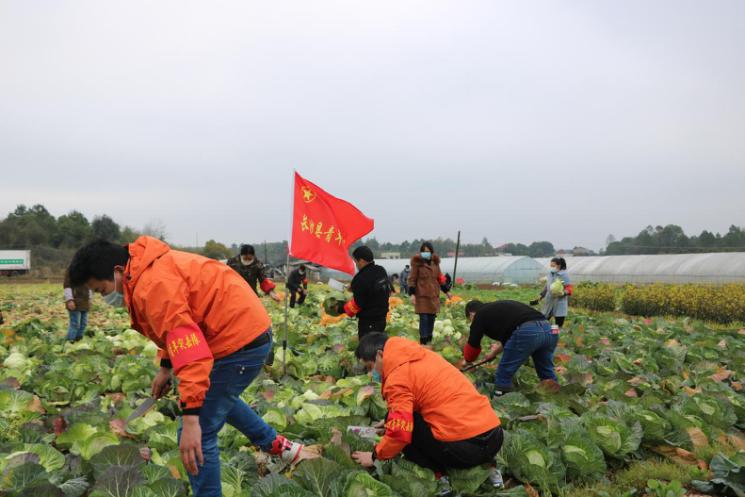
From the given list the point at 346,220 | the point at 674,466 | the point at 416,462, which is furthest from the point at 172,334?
the point at 346,220

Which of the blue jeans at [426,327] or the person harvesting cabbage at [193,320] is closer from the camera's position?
the person harvesting cabbage at [193,320]

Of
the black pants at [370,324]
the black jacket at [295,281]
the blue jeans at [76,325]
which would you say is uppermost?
the black pants at [370,324]

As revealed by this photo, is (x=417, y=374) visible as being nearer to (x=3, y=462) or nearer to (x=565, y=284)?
(x=3, y=462)

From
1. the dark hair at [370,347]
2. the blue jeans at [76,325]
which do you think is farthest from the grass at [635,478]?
the blue jeans at [76,325]

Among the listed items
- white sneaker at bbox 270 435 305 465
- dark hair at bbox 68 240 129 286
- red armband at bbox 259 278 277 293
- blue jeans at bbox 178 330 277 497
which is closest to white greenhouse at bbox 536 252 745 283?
red armband at bbox 259 278 277 293

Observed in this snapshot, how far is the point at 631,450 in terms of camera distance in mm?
3684

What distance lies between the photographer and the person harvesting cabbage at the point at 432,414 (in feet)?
9.84

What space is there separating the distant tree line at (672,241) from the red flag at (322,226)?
39.3 metres

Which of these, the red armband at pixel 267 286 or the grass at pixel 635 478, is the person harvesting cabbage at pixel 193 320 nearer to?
the grass at pixel 635 478

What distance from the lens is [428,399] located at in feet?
10.1

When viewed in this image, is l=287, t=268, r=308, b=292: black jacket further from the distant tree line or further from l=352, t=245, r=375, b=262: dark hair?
the distant tree line

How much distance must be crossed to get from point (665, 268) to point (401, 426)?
28.8m

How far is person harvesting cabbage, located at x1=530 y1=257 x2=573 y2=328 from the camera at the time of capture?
26.5 ft

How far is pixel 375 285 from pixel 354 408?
1550 mm
